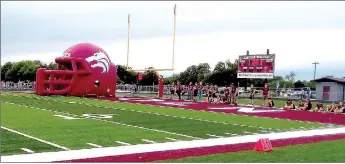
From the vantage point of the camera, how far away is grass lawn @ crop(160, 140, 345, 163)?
7.06 metres

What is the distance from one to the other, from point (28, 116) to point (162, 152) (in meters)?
7.04

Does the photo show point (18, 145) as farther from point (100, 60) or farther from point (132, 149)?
Answer: point (100, 60)

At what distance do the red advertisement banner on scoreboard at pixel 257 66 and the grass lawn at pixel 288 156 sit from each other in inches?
611

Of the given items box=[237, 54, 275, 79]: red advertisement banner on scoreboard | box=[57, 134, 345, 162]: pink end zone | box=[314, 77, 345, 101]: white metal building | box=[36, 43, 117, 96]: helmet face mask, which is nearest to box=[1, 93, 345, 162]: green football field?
box=[57, 134, 345, 162]: pink end zone

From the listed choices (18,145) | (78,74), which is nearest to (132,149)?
(18,145)

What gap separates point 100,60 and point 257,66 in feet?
31.4

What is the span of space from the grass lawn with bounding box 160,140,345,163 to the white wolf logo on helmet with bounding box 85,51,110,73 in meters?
20.7

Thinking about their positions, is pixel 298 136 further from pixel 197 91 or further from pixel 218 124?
pixel 197 91

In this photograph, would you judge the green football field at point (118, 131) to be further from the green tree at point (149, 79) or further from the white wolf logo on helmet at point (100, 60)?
the green tree at point (149, 79)

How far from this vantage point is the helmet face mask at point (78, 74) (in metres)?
27.4

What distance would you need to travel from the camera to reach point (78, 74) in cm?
2739

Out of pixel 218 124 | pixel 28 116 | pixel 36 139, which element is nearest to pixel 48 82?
pixel 28 116

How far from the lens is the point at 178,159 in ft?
23.2

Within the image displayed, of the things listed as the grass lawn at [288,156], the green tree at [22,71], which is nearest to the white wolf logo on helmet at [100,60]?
the grass lawn at [288,156]
